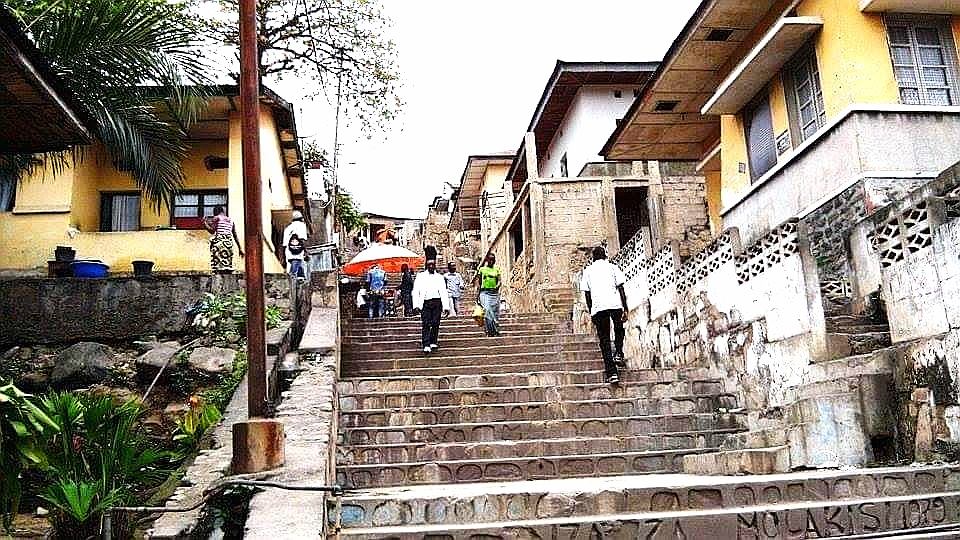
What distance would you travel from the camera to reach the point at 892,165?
28.7 feet

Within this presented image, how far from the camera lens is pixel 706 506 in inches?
191

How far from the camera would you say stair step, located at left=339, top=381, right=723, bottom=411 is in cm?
816

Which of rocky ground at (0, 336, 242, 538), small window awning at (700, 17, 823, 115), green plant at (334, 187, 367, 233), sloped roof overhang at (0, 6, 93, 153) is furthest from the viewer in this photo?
green plant at (334, 187, 367, 233)

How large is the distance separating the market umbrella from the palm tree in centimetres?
673

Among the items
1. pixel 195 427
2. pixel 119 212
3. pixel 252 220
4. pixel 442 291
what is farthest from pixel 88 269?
pixel 252 220

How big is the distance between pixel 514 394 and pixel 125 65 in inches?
275

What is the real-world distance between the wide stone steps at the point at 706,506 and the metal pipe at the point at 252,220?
968 mm

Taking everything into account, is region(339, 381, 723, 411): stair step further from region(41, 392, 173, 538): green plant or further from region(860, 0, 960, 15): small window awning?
region(860, 0, 960, 15): small window awning

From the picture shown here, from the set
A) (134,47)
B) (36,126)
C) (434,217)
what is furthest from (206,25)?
(434,217)

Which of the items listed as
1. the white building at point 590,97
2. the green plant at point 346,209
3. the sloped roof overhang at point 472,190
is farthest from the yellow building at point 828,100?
the green plant at point 346,209

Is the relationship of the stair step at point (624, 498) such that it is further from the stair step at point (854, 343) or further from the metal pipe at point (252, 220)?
the stair step at point (854, 343)

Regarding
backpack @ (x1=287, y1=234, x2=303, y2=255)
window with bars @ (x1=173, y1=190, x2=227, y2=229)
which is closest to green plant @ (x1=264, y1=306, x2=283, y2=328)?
backpack @ (x1=287, y1=234, x2=303, y2=255)

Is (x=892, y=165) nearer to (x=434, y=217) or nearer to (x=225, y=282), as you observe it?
(x=225, y=282)

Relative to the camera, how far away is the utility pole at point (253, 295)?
490 centimetres
